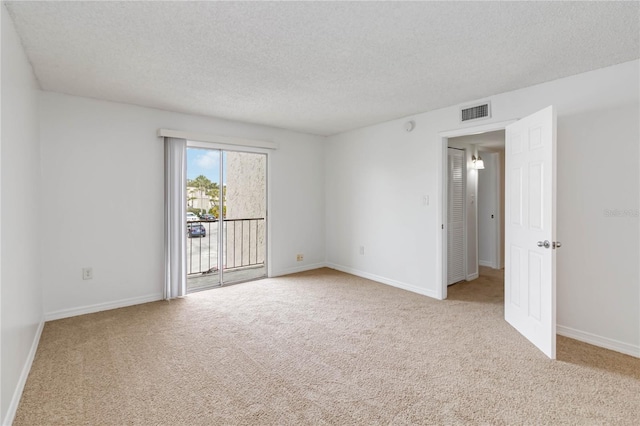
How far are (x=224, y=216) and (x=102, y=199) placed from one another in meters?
1.55

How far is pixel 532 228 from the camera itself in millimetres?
2885

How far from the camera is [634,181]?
2639 millimetres

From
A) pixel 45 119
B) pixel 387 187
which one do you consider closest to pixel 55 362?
pixel 45 119

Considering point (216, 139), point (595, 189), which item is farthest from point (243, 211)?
point (595, 189)

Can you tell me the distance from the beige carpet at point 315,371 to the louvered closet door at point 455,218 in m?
1.12

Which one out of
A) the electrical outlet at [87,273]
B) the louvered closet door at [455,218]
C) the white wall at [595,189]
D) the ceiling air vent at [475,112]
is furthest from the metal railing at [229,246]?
the ceiling air vent at [475,112]

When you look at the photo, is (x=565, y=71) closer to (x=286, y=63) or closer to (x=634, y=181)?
(x=634, y=181)

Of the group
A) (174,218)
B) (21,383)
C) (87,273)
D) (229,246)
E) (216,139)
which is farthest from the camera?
(229,246)

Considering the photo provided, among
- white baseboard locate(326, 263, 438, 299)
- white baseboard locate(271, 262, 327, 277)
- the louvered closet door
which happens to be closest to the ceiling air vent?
the louvered closet door

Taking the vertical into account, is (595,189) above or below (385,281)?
above

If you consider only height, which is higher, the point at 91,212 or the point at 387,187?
the point at 387,187

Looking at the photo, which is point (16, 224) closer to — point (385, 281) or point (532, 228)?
point (532, 228)

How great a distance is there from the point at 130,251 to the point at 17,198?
5.85ft

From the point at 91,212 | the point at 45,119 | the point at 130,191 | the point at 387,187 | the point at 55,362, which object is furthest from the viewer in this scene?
the point at 387,187
